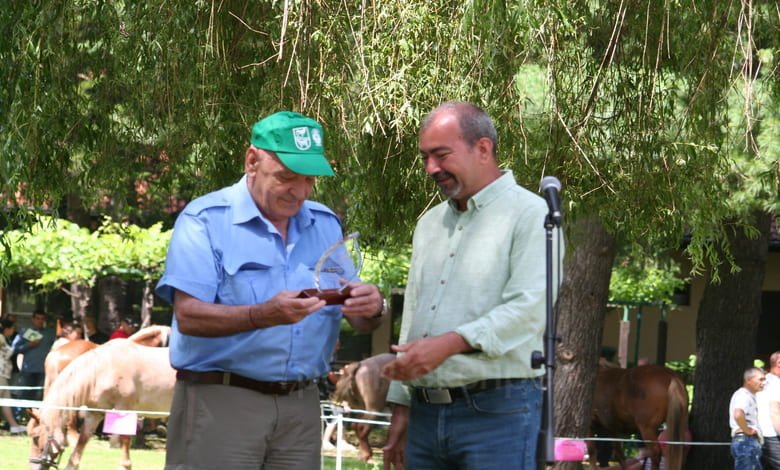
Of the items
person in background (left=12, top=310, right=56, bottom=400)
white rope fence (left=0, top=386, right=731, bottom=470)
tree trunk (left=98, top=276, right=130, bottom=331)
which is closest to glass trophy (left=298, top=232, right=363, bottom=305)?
white rope fence (left=0, top=386, right=731, bottom=470)

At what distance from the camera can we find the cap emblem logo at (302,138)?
4156 mm

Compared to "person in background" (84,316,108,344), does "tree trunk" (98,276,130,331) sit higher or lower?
higher

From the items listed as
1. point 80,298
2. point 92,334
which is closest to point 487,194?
point 92,334

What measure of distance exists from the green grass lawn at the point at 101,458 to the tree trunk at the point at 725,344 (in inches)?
154

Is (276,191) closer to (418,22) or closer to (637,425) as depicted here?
(418,22)

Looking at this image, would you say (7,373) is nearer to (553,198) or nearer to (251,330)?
(251,330)

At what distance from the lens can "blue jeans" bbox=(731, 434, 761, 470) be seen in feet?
42.1

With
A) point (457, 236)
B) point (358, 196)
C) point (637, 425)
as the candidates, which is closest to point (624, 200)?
point (358, 196)

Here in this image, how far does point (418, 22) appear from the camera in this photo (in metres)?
6.80

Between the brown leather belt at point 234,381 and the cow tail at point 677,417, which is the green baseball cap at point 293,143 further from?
the cow tail at point 677,417

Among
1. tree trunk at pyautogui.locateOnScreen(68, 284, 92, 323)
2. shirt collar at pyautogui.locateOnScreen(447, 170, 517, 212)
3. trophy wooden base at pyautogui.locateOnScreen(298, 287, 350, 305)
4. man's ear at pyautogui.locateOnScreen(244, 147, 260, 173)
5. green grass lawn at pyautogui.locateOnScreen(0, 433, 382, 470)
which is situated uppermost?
tree trunk at pyautogui.locateOnScreen(68, 284, 92, 323)

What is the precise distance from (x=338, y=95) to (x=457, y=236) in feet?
9.58

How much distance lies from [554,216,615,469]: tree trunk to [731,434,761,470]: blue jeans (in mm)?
1508

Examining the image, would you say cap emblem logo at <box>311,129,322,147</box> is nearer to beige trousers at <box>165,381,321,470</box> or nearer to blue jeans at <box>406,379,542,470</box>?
beige trousers at <box>165,381,321,470</box>
